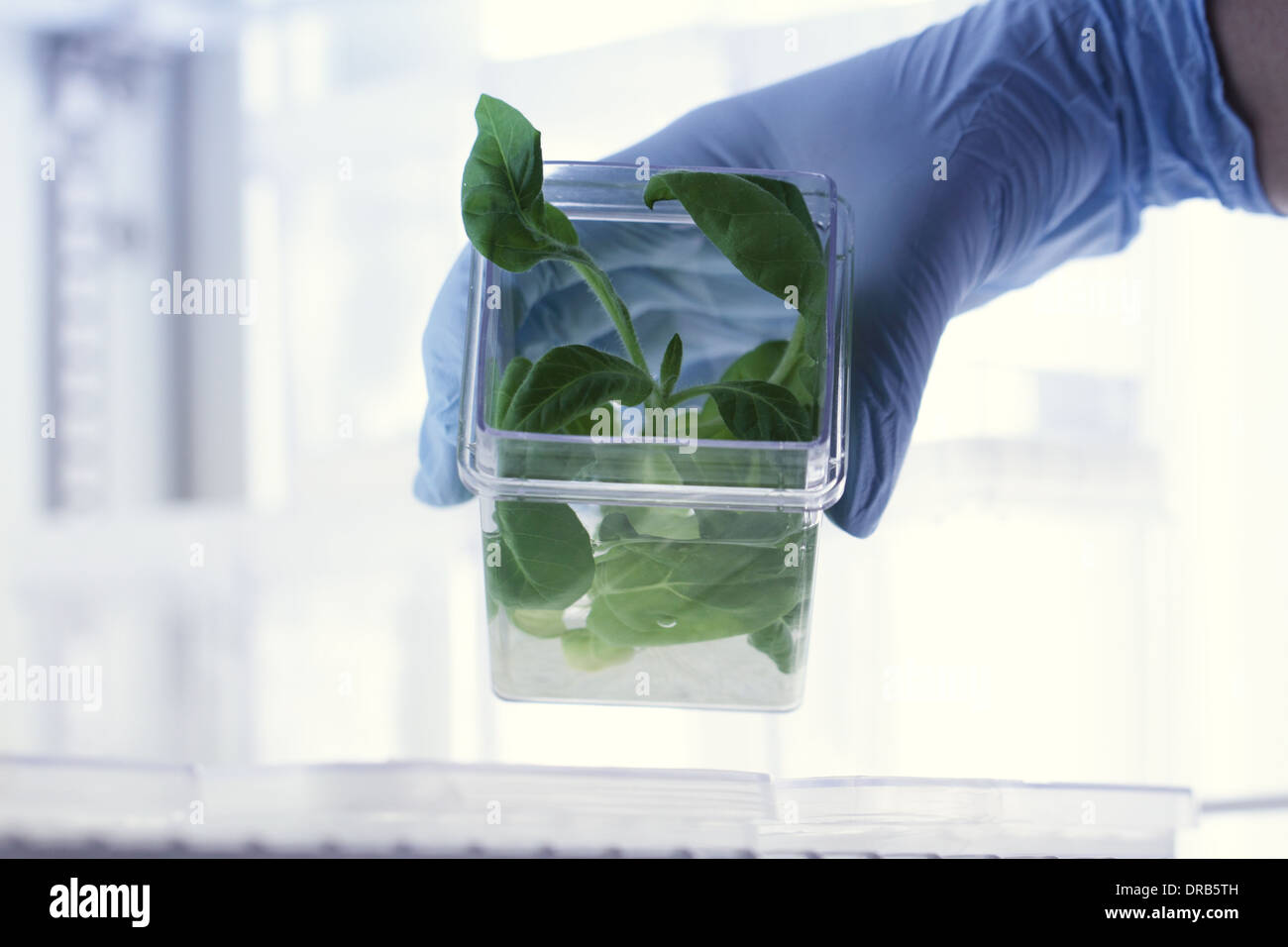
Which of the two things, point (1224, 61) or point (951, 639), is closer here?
point (1224, 61)

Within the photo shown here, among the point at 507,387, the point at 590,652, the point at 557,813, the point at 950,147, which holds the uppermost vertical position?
the point at 950,147

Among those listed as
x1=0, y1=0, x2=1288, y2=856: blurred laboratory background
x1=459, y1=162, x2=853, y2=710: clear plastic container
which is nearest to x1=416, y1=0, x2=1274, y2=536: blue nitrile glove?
x1=459, y1=162, x2=853, y2=710: clear plastic container

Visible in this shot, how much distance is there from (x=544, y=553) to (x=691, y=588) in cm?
5

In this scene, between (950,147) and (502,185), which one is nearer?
(502,185)

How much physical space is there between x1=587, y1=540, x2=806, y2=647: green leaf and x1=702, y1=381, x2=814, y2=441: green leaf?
1.7 inches

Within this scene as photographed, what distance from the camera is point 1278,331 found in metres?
0.73

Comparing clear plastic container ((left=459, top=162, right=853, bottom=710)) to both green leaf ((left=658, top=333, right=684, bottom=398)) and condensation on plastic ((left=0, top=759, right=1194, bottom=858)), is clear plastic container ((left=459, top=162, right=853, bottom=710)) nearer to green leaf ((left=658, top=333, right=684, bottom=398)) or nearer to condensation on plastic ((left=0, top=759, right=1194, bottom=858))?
green leaf ((left=658, top=333, right=684, bottom=398))

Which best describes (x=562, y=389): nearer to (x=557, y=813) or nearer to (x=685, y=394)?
(x=685, y=394)

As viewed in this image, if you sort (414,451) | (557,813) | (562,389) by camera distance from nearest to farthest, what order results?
(562,389)
(557,813)
(414,451)

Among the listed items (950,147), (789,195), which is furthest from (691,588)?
(950,147)

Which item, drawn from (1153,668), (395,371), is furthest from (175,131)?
(1153,668)

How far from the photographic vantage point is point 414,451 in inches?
30.9
